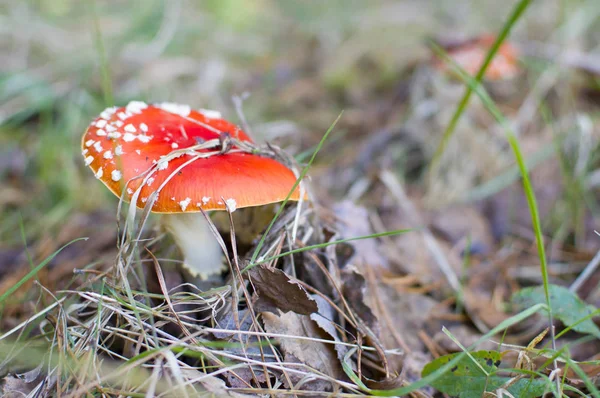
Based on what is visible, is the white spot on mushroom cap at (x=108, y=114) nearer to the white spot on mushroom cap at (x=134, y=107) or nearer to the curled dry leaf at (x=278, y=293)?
the white spot on mushroom cap at (x=134, y=107)

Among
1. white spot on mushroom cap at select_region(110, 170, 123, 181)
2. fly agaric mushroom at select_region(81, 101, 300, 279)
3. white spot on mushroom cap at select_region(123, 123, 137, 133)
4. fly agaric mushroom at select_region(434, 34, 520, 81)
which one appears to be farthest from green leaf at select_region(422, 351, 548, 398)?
fly agaric mushroom at select_region(434, 34, 520, 81)

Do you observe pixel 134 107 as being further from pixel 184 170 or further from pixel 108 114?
pixel 184 170

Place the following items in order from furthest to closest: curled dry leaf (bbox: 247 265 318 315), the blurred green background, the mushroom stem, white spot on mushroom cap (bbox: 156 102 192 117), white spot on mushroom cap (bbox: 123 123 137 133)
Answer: the blurred green background, white spot on mushroom cap (bbox: 156 102 192 117), the mushroom stem, white spot on mushroom cap (bbox: 123 123 137 133), curled dry leaf (bbox: 247 265 318 315)

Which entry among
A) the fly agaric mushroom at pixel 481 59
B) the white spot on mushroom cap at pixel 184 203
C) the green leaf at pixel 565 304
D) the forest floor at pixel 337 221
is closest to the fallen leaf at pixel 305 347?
the forest floor at pixel 337 221

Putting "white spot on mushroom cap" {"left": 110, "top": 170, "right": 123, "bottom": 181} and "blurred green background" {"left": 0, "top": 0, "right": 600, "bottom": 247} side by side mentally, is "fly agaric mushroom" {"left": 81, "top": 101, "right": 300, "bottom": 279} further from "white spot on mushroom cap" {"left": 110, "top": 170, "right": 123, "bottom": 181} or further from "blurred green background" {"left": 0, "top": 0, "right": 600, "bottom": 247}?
"blurred green background" {"left": 0, "top": 0, "right": 600, "bottom": 247}

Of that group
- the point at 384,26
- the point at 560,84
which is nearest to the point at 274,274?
the point at 560,84
